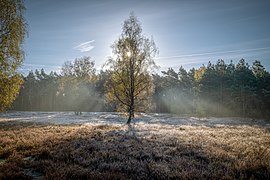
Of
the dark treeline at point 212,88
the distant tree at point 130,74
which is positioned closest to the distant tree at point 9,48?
the distant tree at point 130,74

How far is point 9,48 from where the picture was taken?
10.2 meters

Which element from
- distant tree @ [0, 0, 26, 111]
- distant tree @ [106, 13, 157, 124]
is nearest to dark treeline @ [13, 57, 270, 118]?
distant tree @ [106, 13, 157, 124]

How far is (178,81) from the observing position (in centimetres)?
7831

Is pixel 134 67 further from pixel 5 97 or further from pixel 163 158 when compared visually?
pixel 163 158

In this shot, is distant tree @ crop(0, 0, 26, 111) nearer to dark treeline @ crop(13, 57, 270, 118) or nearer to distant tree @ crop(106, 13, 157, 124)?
distant tree @ crop(106, 13, 157, 124)

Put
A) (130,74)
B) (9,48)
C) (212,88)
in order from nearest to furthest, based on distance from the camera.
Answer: (9,48) < (130,74) < (212,88)

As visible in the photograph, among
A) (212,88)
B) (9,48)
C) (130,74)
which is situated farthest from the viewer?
(212,88)

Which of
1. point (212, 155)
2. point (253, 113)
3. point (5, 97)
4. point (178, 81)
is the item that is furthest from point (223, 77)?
point (5, 97)

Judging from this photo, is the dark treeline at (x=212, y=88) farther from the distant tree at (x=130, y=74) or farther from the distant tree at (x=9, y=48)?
the distant tree at (x=9, y=48)

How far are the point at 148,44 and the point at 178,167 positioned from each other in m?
18.5

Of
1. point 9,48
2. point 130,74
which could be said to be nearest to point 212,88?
point 130,74

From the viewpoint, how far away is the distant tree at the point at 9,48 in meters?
10.0

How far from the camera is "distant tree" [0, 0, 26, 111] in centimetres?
1004

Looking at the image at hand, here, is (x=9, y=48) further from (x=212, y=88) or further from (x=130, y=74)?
(x=212, y=88)
